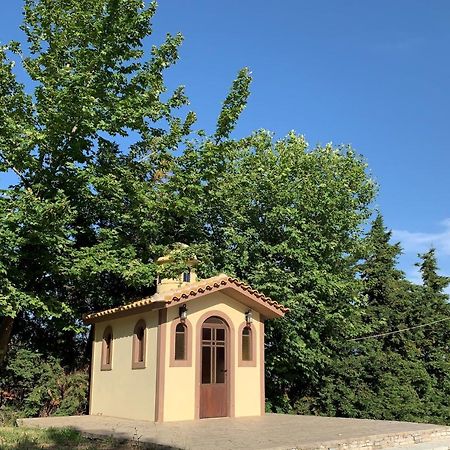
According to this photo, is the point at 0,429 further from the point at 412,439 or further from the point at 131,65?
the point at 131,65

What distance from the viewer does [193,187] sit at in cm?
1461

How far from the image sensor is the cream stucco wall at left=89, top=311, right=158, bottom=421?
12219 mm

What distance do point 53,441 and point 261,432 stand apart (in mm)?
3876

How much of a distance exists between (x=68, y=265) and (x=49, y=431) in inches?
198

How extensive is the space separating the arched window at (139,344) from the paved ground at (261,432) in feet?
4.47

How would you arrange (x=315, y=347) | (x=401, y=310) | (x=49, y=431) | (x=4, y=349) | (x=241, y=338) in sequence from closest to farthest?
(x=49, y=431) < (x=241, y=338) < (x=4, y=349) < (x=315, y=347) < (x=401, y=310)

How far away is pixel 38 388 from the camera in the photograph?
1425 cm

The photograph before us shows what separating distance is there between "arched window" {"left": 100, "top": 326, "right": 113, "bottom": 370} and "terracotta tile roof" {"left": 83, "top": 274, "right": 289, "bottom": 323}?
47cm

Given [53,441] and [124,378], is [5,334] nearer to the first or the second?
[124,378]

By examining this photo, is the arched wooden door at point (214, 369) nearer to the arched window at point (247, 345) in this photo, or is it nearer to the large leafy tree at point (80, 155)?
the arched window at point (247, 345)

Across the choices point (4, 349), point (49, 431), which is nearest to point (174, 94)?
point (4, 349)

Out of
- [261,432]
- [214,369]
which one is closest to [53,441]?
[261,432]

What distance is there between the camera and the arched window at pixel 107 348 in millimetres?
14172

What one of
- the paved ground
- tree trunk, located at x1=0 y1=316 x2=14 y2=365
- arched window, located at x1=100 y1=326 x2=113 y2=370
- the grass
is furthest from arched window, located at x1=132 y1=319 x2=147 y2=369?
tree trunk, located at x1=0 y1=316 x2=14 y2=365
